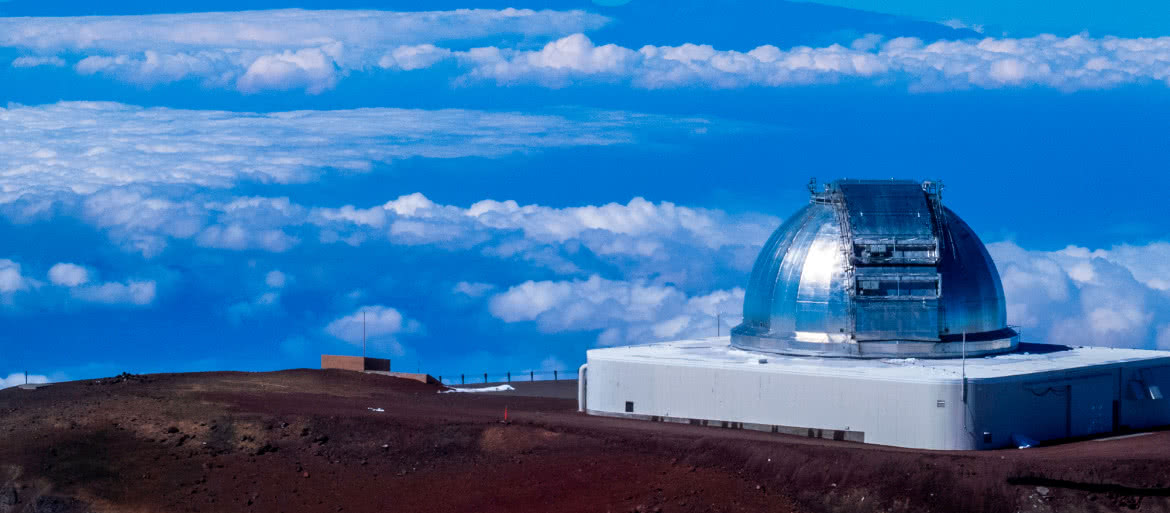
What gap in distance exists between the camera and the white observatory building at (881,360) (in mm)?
48500

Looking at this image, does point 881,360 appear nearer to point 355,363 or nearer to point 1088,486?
point 1088,486

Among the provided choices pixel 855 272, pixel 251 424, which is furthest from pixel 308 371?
pixel 855 272

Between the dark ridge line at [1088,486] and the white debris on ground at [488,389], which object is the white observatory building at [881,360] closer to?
the dark ridge line at [1088,486]

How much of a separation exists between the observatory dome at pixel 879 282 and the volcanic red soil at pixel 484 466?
5.25m

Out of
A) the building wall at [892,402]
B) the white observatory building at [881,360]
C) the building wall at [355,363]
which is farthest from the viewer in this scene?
the building wall at [355,363]

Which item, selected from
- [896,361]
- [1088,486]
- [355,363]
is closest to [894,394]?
[896,361]

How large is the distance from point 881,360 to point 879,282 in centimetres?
270

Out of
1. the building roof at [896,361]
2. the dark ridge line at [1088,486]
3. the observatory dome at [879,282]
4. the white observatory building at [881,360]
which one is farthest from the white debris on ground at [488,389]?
the dark ridge line at [1088,486]

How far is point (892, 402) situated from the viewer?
4819cm

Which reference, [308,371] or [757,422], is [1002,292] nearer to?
[757,422]

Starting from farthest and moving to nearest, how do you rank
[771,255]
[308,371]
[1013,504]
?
1. [308,371]
2. [771,255]
3. [1013,504]

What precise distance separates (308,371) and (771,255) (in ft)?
79.3

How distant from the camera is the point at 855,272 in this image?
52156 millimetres

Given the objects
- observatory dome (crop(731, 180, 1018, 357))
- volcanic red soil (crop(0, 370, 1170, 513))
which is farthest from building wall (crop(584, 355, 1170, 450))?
Result: observatory dome (crop(731, 180, 1018, 357))
